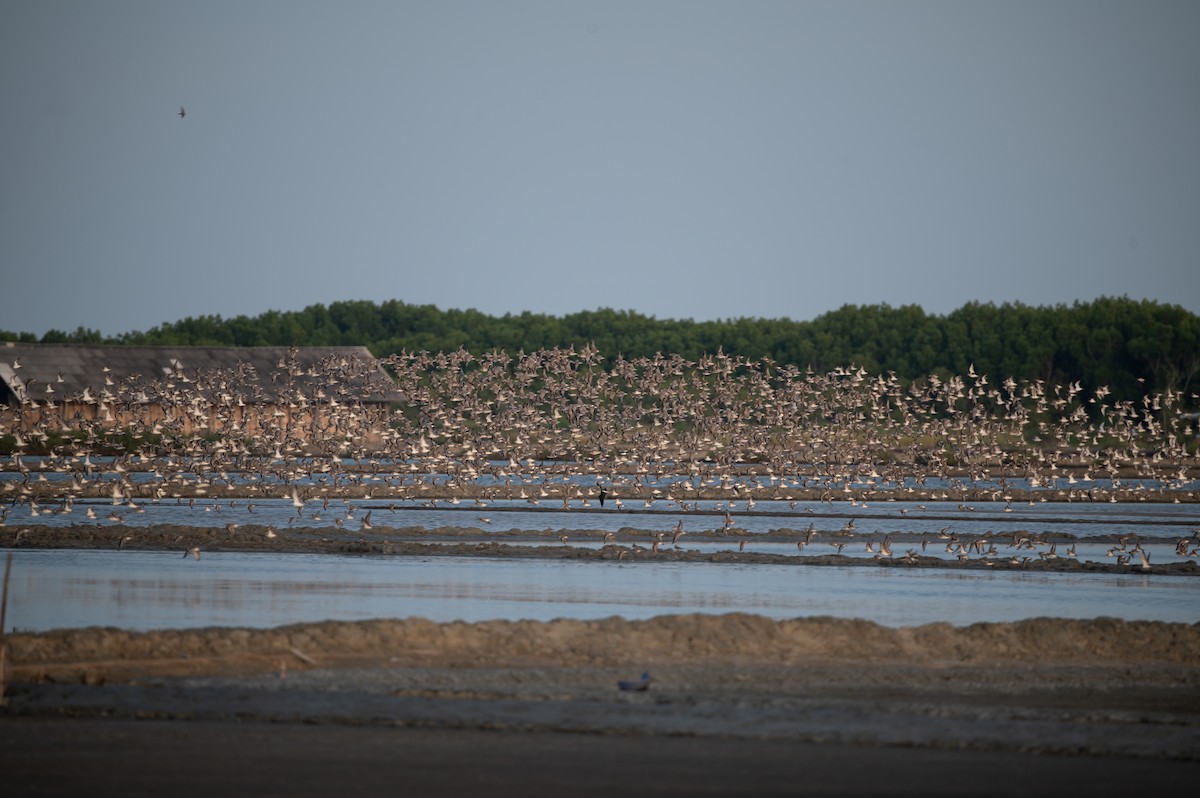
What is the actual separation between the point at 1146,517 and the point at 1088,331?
58681 millimetres

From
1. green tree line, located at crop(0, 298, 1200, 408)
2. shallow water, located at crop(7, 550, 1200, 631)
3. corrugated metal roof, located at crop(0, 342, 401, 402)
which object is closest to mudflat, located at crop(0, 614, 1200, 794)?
shallow water, located at crop(7, 550, 1200, 631)

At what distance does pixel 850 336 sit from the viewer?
118 m

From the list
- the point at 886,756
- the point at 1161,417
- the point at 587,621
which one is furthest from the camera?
the point at 1161,417

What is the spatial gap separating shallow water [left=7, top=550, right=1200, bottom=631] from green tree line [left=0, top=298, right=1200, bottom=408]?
193ft

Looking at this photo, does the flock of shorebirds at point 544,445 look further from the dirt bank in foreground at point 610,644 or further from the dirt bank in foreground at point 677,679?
the dirt bank in foreground at point 677,679

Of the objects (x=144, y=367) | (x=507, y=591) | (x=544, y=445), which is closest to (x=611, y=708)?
(x=507, y=591)

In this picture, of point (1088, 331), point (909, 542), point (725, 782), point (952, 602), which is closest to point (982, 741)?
point (725, 782)

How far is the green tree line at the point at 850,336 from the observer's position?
10412cm

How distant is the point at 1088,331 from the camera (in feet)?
351

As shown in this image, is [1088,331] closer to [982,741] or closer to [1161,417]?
[1161,417]

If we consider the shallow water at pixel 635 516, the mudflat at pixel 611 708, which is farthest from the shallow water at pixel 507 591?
the shallow water at pixel 635 516

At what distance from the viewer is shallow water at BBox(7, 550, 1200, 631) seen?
2236 centimetres

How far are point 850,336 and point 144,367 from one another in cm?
5454

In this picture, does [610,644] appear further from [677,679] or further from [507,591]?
[507,591]
